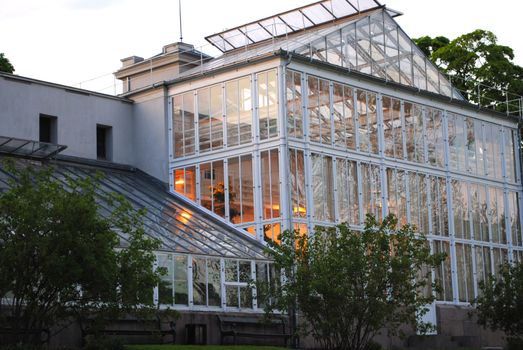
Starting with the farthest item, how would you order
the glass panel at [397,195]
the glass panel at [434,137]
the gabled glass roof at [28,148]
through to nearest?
the glass panel at [434,137] < the glass panel at [397,195] < the gabled glass roof at [28,148]

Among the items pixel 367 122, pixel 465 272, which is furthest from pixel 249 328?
pixel 465 272

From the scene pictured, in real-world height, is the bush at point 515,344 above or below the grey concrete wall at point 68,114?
below

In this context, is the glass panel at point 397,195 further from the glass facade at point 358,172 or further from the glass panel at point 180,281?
the glass panel at point 180,281

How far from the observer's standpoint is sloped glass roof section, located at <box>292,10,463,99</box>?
42.2 meters

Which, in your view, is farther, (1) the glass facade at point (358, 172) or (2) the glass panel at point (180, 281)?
(1) the glass facade at point (358, 172)

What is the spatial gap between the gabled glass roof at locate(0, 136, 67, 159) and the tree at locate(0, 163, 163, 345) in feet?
42.1

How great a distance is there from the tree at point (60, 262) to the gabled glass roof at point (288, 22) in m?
22.2

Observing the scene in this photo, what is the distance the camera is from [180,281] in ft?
112

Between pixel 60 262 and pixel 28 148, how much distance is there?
52.4 ft

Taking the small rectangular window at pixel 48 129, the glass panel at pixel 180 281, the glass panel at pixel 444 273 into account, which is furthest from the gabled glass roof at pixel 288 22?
the glass panel at pixel 180 281

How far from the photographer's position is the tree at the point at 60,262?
24594mm

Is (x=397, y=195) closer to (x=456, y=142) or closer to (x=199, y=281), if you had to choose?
(x=456, y=142)

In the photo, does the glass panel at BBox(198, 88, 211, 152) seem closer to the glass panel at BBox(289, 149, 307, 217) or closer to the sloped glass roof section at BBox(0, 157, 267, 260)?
the sloped glass roof section at BBox(0, 157, 267, 260)

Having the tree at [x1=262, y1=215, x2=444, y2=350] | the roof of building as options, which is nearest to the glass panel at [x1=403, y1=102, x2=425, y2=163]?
the roof of building
